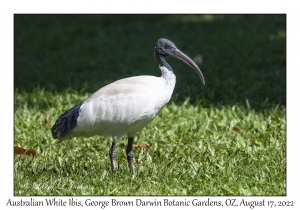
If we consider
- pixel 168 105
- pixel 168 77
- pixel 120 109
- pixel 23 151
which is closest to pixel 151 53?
pixel 168 105

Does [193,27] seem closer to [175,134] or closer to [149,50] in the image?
[149,50]

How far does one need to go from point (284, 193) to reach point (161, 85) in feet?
4.41

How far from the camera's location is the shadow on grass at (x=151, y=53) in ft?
27.8

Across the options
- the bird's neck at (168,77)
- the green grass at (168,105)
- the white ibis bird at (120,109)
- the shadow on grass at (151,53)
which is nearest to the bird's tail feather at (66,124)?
the white ibis bird at (120,109)

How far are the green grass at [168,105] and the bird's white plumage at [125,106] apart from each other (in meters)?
0.40

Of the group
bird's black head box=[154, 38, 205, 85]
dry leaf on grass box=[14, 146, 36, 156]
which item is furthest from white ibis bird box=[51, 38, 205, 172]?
dry leaf on grass box=[14, 146, 36, 156]

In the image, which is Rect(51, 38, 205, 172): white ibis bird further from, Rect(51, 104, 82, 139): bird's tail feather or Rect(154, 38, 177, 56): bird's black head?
Rect(154, 38, 177, 56): bird's black head

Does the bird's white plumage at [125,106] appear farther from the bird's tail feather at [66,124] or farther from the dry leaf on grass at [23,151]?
the dry leaf on grass at [23,151]

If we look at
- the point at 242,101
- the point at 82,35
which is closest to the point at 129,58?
the point at 82,35

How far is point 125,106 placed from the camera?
513cm

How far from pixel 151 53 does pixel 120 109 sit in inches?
228

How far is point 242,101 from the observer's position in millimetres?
7773

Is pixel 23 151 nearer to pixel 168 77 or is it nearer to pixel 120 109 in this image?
pixel 120 109

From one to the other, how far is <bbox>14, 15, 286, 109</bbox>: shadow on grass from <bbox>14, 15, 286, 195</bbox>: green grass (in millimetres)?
21
